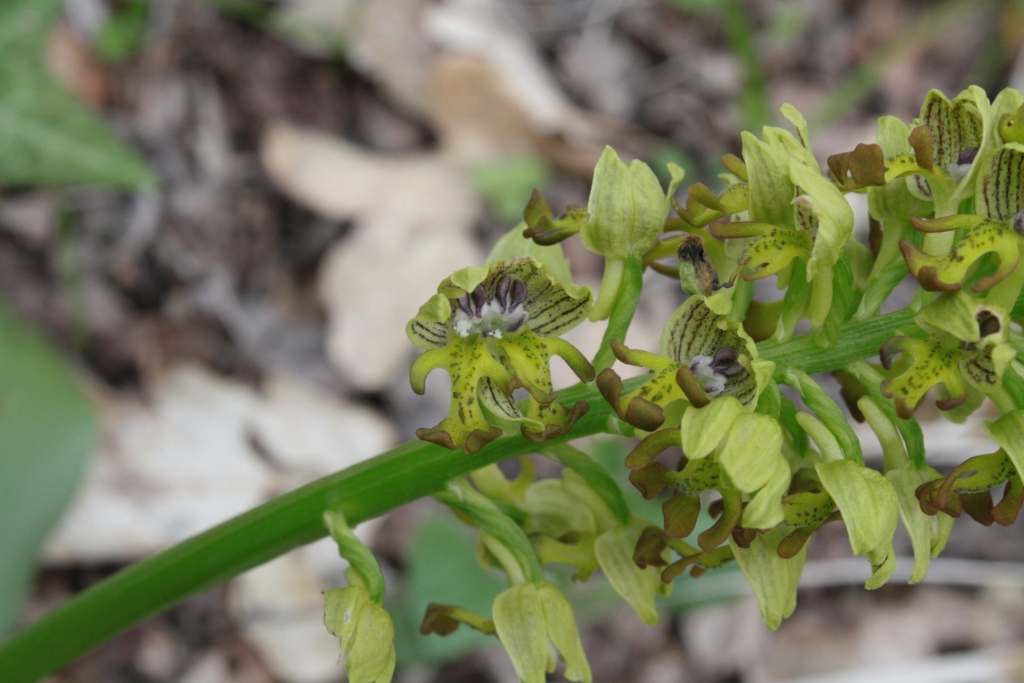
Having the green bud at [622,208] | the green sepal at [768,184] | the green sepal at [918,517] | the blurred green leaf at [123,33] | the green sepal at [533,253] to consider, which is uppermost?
the blurred green leaf at [123,33]

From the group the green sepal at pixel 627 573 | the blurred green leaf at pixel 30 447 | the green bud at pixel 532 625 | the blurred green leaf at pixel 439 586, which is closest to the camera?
the green bud at pixel 532 625

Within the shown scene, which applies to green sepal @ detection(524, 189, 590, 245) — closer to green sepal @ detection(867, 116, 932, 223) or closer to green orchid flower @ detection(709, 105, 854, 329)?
green orchid flower @ detection(709, 105, 854, 329)

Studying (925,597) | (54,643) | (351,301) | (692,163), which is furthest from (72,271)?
(925,597)

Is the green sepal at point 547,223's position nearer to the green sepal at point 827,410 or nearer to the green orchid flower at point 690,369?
the green orchid flower at point 690,369

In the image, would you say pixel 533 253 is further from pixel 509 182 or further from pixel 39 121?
pixel 509 182

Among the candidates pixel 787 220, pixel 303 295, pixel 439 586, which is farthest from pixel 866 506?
pixel 303 295

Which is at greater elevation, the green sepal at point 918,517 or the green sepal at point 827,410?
the green sepal at point 827,410

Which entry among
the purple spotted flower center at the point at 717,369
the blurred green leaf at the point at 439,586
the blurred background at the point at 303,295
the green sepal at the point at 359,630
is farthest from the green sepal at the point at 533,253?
the blurred green leaf at the point at 439,586
